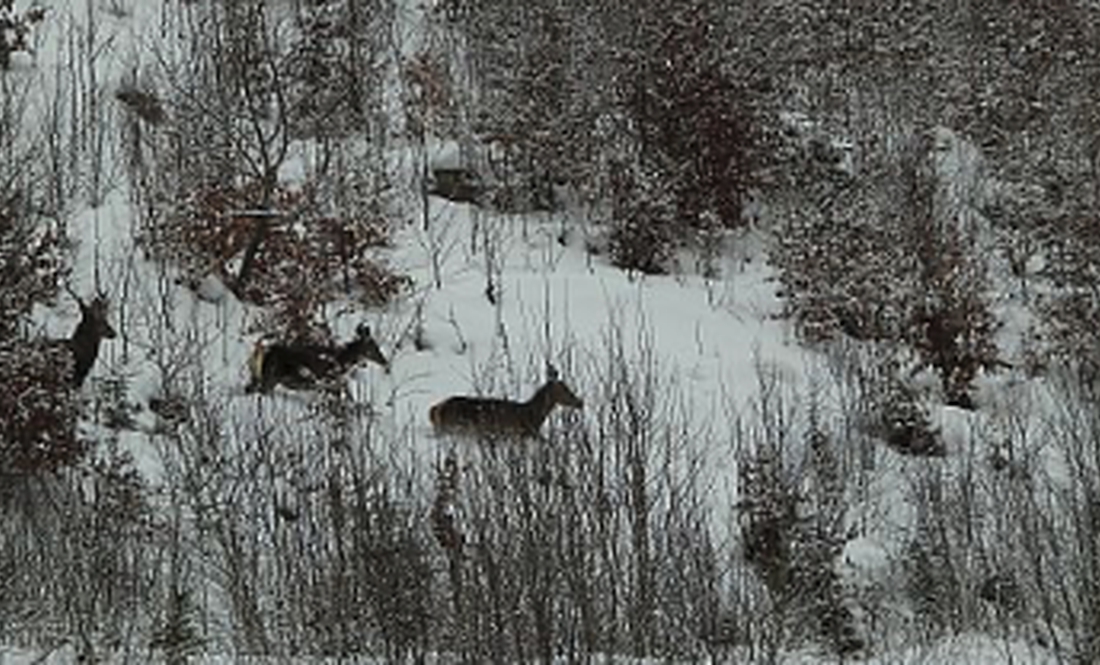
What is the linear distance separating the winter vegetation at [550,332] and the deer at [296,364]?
31 mm

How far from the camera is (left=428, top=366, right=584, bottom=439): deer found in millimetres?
10273

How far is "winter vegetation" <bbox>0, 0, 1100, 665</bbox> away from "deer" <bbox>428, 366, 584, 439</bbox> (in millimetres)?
52

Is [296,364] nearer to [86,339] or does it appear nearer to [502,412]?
[86,339]

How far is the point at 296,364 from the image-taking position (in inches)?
481

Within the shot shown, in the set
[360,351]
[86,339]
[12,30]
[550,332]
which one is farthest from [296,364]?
[12,30]

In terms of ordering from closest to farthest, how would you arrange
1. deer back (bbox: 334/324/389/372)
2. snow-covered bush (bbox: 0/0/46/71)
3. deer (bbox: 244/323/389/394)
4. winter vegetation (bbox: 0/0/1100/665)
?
winter vegetation (bbox: 0/0/1100/665) → deer (bbox: 244/323/389/394) → deer back (bbox: 334/324/389/372) → snow-covered bush (bbox: 0/0/46/71)

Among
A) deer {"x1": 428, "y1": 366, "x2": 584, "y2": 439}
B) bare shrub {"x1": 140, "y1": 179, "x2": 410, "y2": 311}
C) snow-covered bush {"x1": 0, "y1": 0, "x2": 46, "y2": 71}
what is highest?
snow-covered bush {"x1": 0, "y1": 0, "x2": 46, "y2": 71}

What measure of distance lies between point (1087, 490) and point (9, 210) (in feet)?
25.0

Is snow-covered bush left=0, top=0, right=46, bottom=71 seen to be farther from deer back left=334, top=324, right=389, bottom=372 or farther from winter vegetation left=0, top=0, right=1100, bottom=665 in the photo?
deer back left=334, top=324, right=389, bottom=372

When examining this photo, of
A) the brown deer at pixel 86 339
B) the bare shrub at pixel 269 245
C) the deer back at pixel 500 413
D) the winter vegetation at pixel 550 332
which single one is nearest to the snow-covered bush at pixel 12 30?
the winter vegetation at pixel 550 332

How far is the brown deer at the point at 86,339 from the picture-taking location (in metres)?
11.4

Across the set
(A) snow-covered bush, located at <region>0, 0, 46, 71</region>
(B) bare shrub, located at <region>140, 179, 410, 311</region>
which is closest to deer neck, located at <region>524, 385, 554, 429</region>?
(B) bare shrub, located at <region>140, 179, 410, 311</region>

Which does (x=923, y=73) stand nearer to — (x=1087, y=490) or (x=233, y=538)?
(x=1087, y=490)

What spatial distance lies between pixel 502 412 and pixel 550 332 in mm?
2931
